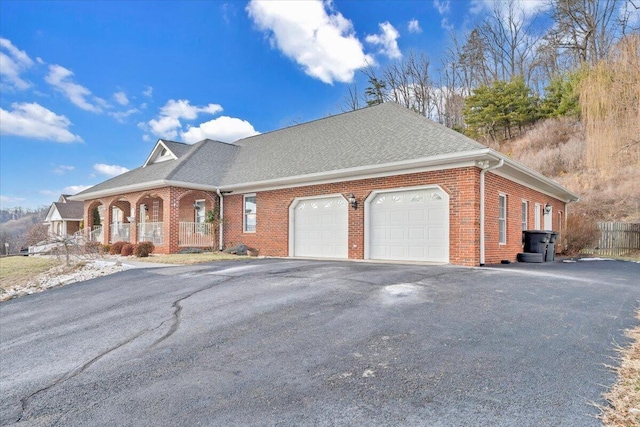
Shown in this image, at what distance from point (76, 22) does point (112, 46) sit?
177cm

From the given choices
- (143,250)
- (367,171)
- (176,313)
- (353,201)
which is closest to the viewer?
(176,313)

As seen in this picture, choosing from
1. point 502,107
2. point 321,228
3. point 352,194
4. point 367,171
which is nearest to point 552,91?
point 502,107

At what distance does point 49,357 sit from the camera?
4637 mm

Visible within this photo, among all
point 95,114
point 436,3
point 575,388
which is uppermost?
point 436,3

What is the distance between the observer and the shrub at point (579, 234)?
57.5ft

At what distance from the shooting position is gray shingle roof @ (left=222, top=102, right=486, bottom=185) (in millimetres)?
11039

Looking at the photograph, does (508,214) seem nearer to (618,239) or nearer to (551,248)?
(551,248)

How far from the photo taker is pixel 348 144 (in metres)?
13.9

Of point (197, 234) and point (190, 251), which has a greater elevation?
point (197, 234)

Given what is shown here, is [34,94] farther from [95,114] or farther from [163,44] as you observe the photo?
[163,44]

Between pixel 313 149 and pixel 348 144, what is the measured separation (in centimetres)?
180

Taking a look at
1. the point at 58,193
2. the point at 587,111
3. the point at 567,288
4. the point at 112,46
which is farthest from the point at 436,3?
the point at 58,193

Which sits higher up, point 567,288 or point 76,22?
point 76,22

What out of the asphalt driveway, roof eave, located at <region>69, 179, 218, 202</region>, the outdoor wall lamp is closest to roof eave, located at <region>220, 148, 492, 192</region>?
the outdoor wall lamp
